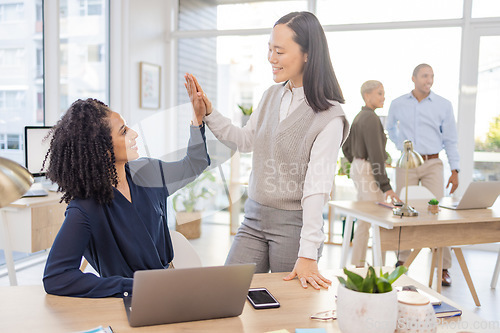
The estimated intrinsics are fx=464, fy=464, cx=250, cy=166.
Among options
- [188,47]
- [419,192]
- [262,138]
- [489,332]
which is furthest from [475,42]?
[489,332]

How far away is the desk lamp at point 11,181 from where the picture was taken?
2.47 ft

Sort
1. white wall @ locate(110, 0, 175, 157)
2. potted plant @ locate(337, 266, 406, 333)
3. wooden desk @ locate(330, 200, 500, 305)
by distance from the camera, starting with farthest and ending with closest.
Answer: white wall @ locate(110, 0, 175, 157)
wooden desk @ locate(330, 200, 500, 305)
potted plant @ locate(337, 266, 406, 333)

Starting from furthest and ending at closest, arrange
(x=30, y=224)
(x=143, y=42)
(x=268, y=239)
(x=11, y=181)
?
1. (x=143, y=42)
2. (x=30, y=224)
3. (x=268, y=239)
4. (x=11, y=181)

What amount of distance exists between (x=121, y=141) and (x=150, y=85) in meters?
3.94

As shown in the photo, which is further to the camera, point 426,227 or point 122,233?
point 426,227

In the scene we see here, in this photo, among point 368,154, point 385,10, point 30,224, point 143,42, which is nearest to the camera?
point 30,224

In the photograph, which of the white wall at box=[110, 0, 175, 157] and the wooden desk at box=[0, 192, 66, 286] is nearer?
the wooden desk at box=[0, 192, 66, 286]

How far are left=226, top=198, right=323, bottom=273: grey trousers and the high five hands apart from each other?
0.37 meters

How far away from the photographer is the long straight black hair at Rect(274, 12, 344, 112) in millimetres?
1544

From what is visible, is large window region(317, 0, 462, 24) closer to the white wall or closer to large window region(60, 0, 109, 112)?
the white wall

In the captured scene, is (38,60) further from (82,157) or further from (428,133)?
(428,133)

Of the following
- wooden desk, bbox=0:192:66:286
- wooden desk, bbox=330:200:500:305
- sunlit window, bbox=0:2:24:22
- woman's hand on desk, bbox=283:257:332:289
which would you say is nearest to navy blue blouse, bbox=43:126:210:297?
A: woman's hand on desk, bbox=283:257:332:289

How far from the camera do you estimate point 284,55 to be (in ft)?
5.11

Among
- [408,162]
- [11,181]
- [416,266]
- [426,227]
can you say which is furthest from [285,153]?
[416,266]
